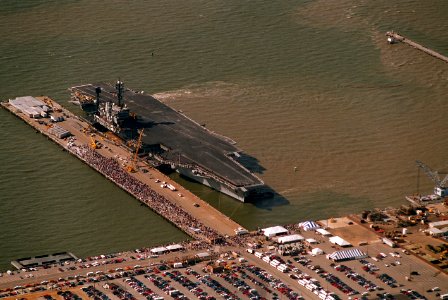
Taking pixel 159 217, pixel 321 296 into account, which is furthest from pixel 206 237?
pixel 321 296

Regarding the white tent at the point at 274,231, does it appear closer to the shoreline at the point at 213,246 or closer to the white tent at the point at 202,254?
the shoreline at the point at 213,246

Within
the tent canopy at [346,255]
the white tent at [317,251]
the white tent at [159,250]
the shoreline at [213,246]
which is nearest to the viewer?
the shoreline at [213,246]

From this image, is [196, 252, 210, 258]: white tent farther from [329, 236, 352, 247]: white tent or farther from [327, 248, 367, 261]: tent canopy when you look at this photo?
[329, 236, 352, 247]: white tent

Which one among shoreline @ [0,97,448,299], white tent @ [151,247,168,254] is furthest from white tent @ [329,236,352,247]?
white tent @ [151,247,168,254]

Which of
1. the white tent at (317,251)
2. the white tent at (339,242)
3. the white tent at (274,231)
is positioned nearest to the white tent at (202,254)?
the white tent at (274,231)

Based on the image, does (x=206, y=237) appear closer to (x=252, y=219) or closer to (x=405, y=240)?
(x=252, y=219)
